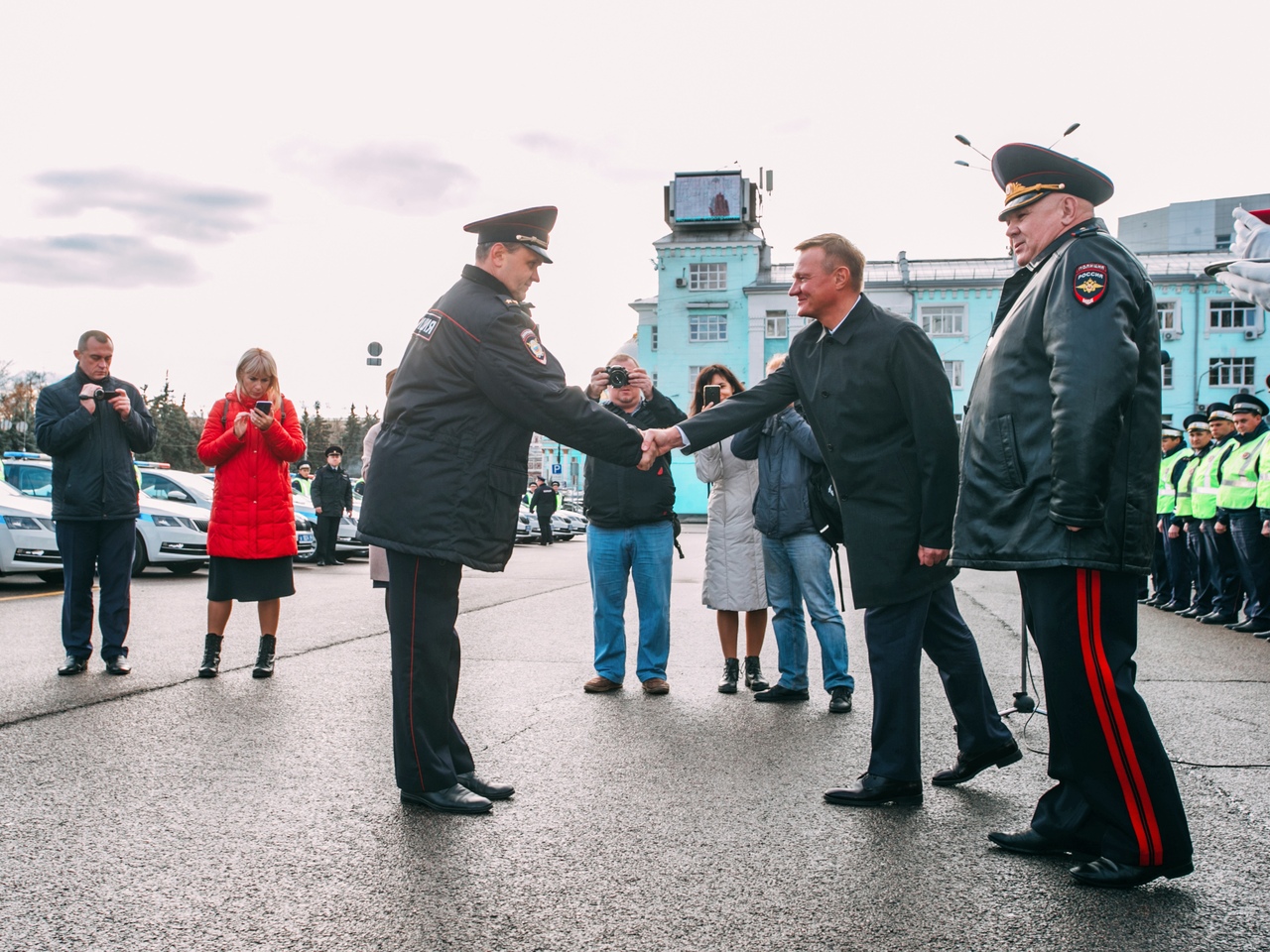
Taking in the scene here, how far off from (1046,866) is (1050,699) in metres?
0.50

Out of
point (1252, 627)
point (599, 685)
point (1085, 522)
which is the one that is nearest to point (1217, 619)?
point (1252, 627)

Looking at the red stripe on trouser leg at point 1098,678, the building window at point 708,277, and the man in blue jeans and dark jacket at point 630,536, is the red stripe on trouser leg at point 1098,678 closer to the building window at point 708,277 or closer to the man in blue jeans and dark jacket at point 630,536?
the man in blue jeans and dark jacket at point 630,536

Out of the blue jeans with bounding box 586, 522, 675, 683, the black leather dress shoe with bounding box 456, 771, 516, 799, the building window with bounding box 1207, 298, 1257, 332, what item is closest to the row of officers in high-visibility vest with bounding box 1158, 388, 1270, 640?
the blue jeans with bounding box 586, 522, 675, 683

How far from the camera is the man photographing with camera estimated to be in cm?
680

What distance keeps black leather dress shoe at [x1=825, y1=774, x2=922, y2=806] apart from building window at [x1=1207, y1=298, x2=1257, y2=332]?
178ft

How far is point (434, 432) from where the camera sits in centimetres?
402

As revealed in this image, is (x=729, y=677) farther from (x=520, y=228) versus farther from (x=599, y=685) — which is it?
(x=520, y=228)

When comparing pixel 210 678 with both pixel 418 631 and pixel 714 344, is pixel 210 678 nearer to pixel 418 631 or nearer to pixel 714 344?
pixel 418 631

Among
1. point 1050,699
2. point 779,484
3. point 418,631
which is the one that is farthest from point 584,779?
point 779,484

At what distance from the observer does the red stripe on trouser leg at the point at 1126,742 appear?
3107 mm

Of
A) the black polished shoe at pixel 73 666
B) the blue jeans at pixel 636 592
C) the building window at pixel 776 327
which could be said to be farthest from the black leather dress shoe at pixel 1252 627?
the building window at pixel 776 327

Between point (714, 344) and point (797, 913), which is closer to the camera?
point (797, 913)

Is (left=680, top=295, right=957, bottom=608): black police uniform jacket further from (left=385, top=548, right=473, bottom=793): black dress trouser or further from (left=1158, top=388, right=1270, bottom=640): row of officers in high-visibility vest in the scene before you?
(left=1158, top=388, right=1270, bottom=640): row of officers in high-visibility vest

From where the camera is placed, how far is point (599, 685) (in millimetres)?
6398
